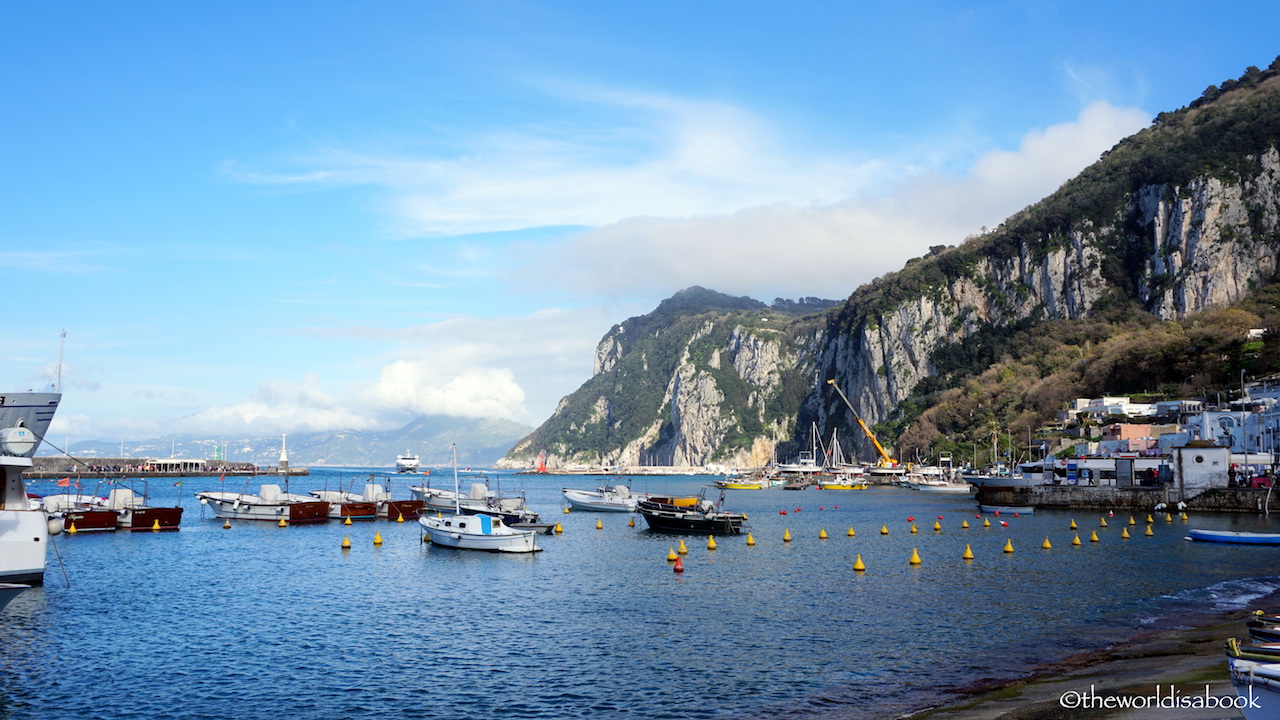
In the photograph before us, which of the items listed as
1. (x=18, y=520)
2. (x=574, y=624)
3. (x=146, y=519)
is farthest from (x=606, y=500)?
(x=18, y=520)

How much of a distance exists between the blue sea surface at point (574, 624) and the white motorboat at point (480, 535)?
0.92 meters

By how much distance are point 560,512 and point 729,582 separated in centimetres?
6292

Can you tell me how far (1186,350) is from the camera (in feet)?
461

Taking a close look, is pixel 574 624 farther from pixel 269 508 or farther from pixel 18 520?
pixel 269 508

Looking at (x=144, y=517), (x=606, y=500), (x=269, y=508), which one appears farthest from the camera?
(x=606, y=500)

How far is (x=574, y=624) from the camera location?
33.3m

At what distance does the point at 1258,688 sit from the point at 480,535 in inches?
1852

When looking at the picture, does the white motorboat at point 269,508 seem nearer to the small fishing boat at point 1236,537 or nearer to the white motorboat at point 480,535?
the white motorboat at point 480,535

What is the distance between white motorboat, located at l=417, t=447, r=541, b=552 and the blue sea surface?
3.02 ft

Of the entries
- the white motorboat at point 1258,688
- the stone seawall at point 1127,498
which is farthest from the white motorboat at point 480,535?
the stone seawall at point 1127,498

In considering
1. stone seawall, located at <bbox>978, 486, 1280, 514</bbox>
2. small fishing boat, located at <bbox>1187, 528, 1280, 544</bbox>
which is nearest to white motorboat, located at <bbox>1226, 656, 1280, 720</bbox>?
small fishing boat, located at <bbox>1187, 528, 1280, 544</bbox>

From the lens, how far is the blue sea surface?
23.2m

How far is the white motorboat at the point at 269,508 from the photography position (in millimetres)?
81250

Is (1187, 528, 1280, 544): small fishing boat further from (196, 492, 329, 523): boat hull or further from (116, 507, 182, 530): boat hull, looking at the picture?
(116, 507, 182, 530): boat hull
